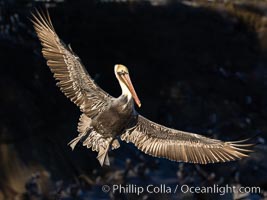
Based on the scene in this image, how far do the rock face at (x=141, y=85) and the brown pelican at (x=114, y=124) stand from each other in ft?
8.96

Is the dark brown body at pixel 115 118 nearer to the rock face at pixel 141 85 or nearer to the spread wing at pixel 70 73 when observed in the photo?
the spread wing at pixel 70 73

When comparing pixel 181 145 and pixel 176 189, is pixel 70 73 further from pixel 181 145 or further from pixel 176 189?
pixel 176 189

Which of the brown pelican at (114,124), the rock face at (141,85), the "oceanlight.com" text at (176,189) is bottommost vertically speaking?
the "oceanlight.com" text at (176,189)

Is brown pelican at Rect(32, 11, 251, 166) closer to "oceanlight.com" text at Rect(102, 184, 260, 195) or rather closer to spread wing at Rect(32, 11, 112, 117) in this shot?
spread wing at Rect(32, 11, 112, 117)

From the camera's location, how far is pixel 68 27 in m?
14.4

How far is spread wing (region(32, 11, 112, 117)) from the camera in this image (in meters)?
9.45

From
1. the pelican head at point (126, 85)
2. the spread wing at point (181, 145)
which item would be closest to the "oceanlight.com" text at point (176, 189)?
the spread wing at point (181, 145)

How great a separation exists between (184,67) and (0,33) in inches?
127

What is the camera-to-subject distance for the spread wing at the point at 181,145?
9.14 metres

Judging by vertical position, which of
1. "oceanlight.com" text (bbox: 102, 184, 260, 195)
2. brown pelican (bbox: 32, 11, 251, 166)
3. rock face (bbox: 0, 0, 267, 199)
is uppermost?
brown pelican (bbox: 32, 11, 251, 166)

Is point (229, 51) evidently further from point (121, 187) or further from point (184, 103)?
point (121, 187)

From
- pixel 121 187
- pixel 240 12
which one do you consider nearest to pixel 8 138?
pixel 121 187

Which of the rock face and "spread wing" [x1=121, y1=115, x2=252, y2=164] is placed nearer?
"spread wing" [x1=121, y1=115, x2=252, y2=164]

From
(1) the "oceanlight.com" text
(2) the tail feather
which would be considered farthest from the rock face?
(2) the tail feather
